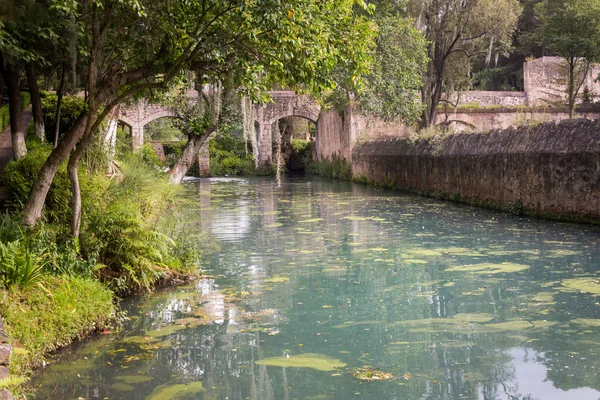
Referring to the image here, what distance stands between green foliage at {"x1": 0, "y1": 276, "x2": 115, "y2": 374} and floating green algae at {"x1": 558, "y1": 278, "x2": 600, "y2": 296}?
490cm

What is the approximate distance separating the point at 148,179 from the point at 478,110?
28.0 meters

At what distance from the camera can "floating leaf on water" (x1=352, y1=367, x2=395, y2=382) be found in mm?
5066

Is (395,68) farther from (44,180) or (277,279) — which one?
(44,180)

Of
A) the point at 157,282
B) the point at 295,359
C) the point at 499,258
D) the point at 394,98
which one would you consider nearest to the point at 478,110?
the point at 394,98

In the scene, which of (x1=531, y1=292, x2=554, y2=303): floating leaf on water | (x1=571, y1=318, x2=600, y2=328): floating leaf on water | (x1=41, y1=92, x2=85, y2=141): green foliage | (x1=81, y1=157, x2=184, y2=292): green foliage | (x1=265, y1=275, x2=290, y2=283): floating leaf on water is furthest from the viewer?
(x1=41, y1=92, x2=85, y2=141): green foliage

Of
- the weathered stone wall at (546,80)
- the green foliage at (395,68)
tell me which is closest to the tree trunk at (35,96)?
the green foliage at (395,68)

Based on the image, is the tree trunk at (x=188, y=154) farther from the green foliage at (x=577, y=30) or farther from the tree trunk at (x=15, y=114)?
the green foliage at (x=577, y=30)

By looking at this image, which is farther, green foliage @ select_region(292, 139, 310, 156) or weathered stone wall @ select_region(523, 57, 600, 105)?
green foliage @ select_region(292, 139, 310, 156)

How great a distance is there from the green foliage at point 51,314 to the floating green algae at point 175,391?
3.34 ft

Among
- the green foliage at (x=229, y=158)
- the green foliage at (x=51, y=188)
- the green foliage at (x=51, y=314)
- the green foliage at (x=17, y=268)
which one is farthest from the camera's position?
the green foliage at (x=229, y=158)

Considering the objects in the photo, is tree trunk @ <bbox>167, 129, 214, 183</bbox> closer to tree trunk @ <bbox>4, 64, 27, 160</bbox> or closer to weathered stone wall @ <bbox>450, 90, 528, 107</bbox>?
tree trunk @ <bbox>4, 64, 27, 160</bbox>

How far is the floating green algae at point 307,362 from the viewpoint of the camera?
5.38 metres

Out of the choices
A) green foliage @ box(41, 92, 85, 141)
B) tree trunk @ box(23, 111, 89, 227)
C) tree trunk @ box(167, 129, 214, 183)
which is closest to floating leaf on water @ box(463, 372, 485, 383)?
tree trunk @ box(23, 111, 89, 227)

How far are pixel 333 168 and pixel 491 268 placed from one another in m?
24.5
